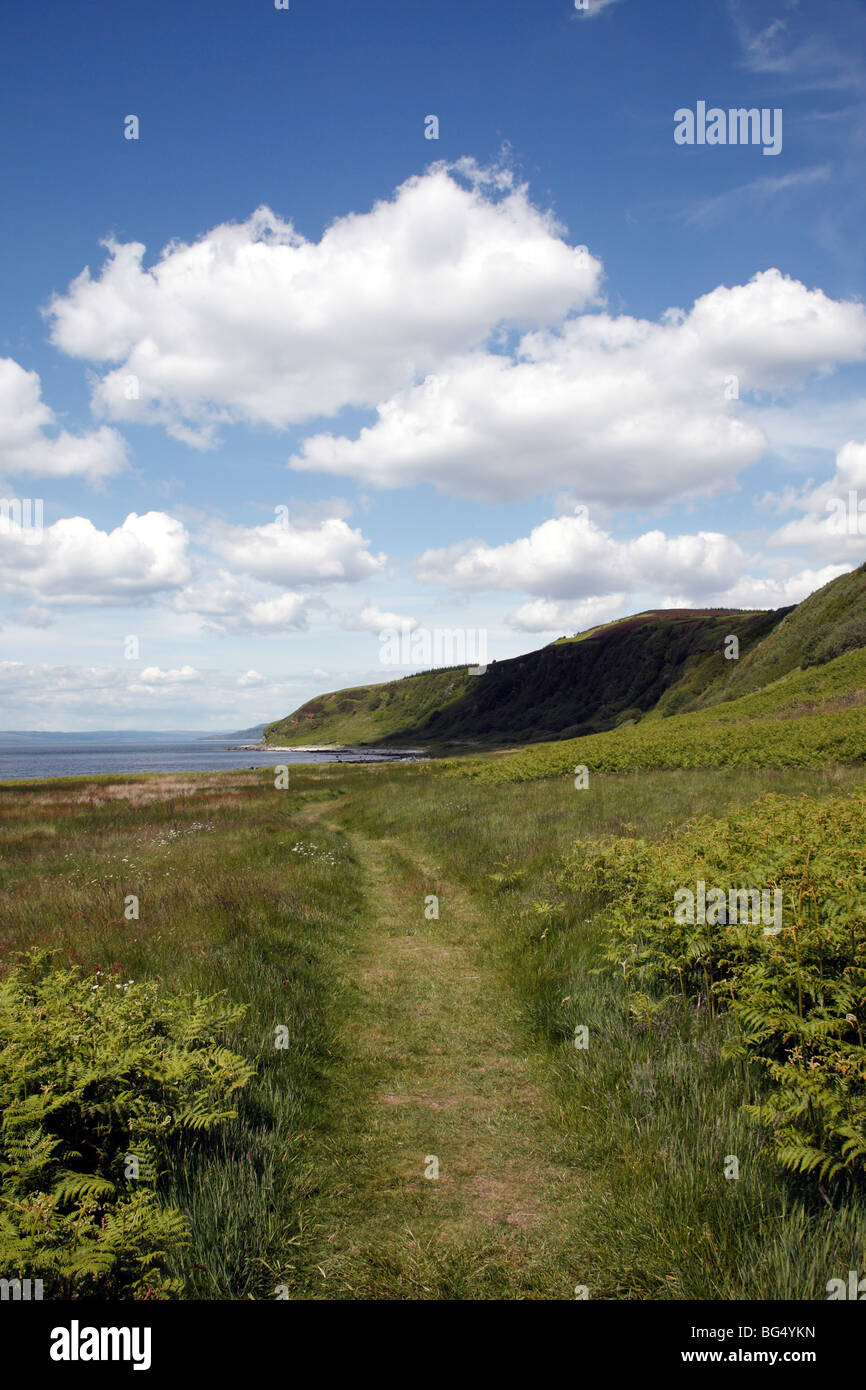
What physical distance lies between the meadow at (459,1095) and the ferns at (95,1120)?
0.07 ft

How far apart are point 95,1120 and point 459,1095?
299 centimetres

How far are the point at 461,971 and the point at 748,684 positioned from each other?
2575 inches

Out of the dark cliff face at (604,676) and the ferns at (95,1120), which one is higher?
the dark cliff face at (604,676)

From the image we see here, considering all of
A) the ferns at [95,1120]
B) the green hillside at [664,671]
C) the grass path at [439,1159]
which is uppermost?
the green hillside at [664,671]

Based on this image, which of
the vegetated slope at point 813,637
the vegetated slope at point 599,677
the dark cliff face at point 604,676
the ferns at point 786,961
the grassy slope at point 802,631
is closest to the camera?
the ferns at point 786,961

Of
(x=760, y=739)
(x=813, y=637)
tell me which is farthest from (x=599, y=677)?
(x=760, y=739)

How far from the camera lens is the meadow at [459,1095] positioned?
345 centimetres

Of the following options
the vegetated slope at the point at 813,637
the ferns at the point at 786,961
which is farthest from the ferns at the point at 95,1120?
the vegetated slope at the point at 813,637

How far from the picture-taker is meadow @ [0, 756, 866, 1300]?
11.3 feet

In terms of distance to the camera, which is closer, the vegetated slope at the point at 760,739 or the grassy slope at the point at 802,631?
the vegetated slope at the point at 760,739

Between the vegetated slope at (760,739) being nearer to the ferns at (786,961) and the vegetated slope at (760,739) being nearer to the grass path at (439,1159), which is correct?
the ferns at (786,961)

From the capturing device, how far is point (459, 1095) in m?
5.62

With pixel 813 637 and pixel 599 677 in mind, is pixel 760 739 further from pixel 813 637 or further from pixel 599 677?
pixel 599 677
